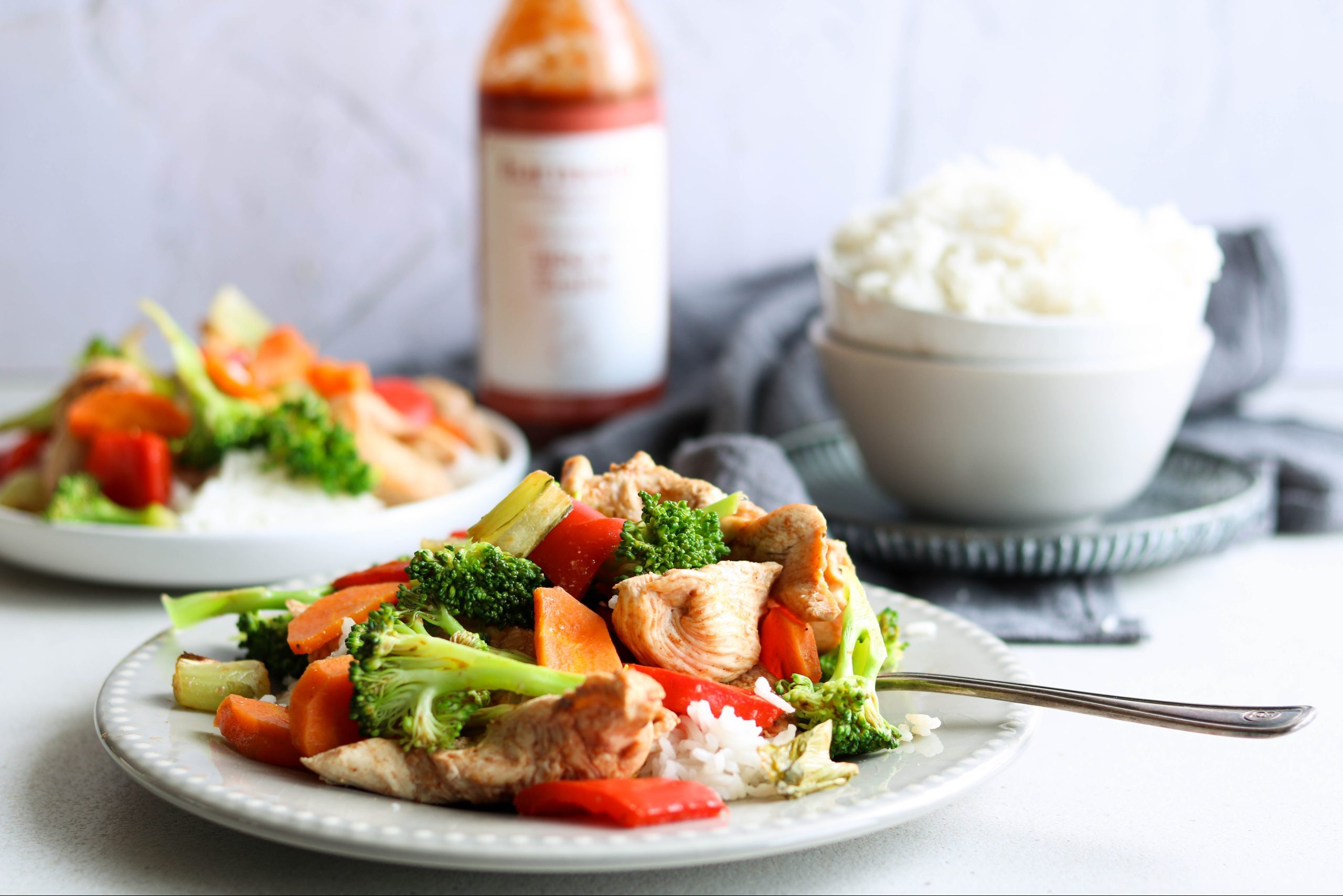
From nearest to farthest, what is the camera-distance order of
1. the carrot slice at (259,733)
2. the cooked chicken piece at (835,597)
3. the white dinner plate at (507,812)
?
the white dinner plate at (507,812), the carrot slice at (259,733), the cooked chicken piece at (835,597)

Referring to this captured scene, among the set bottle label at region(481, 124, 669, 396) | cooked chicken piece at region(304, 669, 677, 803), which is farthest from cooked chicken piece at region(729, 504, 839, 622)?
bottle label at region(481, 124, 669, 396)

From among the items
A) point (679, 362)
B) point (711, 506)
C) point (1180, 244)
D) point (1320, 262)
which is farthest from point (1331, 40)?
point (711, 506)

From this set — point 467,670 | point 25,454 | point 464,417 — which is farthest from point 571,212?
point 467,670

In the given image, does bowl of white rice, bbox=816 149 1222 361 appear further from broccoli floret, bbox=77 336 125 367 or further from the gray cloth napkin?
broccoli floret, bbox=77 336 125 367

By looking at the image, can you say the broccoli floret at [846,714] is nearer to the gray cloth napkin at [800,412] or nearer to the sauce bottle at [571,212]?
the gray cloth napkin at [800,412]

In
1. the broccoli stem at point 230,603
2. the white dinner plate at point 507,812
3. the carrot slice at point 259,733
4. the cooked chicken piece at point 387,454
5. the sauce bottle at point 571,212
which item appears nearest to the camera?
the white dinner plate at point 507,812

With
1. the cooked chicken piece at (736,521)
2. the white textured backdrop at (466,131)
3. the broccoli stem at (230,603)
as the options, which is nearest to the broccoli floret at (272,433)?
the broccoli stem at (230,603)
